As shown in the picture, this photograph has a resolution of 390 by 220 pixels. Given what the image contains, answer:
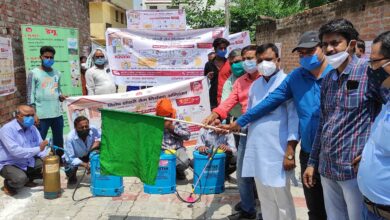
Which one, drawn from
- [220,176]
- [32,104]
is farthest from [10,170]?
[220,176]

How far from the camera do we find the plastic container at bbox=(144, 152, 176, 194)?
15.9 feet

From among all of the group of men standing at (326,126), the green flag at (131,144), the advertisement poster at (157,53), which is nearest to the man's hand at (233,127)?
the group of men standing at (326,126)

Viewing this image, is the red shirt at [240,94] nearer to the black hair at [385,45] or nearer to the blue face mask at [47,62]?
the black hair at [385,45]

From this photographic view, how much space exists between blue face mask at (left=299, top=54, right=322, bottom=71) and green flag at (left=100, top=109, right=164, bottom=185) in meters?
1.41

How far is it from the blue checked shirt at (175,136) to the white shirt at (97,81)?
5.43ft

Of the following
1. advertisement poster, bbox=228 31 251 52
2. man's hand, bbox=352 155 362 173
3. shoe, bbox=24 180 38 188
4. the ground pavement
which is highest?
advertisement poster, bbox=228 31 251 52

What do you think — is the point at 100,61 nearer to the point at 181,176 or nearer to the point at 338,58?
the point at 181,176

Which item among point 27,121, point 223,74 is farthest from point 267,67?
point 27,121

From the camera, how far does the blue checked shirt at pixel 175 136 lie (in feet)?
17.5

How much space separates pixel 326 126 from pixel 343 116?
16 cm

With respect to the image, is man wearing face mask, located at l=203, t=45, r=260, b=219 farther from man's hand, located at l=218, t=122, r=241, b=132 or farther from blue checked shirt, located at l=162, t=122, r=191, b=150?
blue checked shirt, located at l=162, t=122, r=191, b=150

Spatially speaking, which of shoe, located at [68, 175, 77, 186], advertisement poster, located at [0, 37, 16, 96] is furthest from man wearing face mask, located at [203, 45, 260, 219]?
advertisement poster, located at [0, 37, 16, 96]

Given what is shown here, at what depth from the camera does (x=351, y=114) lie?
238 cm

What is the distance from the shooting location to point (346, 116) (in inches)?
94.4
